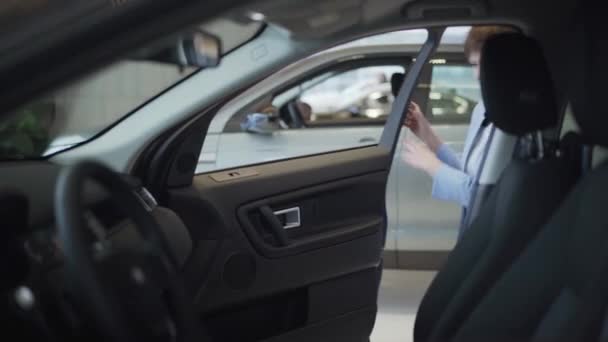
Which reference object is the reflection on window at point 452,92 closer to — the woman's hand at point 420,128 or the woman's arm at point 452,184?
the woman's hand at point 420,128

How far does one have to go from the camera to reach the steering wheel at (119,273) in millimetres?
1270

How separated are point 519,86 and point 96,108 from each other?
1.12 metres

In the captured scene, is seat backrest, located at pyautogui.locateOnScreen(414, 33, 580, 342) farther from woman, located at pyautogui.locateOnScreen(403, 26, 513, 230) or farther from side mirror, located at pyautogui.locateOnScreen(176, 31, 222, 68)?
side mirror, located at pyautogui.locateOnScreen(176, 31, 222, 68)

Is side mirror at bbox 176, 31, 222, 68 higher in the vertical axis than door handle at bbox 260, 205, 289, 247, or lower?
higher

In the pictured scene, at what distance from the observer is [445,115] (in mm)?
4312

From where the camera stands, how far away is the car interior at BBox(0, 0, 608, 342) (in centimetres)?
128

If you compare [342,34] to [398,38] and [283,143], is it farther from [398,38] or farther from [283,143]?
[283,143]

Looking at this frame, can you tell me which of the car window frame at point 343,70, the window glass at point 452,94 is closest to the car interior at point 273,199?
the car window frame at point 343,70

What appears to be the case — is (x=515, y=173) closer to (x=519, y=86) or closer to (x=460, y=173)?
(x=519, y=86)

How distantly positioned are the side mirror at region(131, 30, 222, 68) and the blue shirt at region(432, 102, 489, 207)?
4.60 feet

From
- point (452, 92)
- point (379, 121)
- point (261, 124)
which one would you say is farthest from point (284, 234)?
point (452, 92)

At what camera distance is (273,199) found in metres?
2.69

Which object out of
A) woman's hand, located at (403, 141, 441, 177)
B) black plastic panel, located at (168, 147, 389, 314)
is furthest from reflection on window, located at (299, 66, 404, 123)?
black plastic panel, located at (168, 147, 389, 314)

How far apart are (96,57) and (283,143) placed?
9.30 feet
